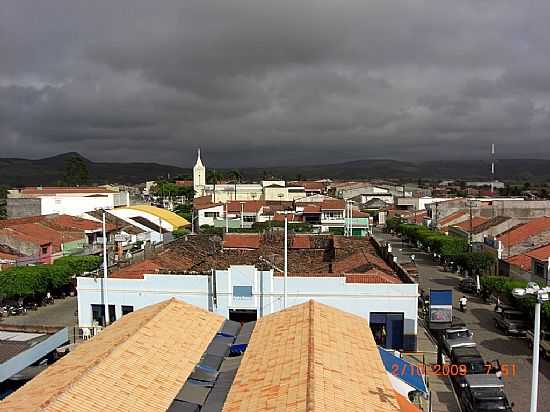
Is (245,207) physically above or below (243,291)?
above

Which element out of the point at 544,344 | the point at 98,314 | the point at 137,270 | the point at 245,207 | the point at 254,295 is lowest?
the point at 544,344

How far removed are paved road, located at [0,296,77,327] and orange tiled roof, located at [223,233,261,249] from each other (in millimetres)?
11132

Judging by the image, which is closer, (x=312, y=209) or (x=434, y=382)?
(x=434, y=382)

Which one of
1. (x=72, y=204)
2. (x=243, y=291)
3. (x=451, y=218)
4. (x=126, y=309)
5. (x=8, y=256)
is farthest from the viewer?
(x=451, y=218)

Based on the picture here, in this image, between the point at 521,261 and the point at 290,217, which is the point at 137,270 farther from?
the point at 290,217

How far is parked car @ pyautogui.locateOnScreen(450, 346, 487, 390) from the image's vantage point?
1986 centimetres

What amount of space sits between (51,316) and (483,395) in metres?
23.6

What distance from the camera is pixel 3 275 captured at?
3130cm

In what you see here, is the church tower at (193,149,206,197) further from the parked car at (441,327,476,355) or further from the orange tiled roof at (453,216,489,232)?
the parked car at (441,327,476,355)

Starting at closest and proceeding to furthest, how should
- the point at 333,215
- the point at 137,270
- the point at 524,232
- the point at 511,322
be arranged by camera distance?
the point at 511,322
the point at 137,270
the point at 524,232
the point at 333,215

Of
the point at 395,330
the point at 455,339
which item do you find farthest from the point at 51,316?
the point at 455,339

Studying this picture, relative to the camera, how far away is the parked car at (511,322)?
2630cm

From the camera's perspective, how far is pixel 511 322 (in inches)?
1053

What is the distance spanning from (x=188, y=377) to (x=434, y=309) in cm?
1571
